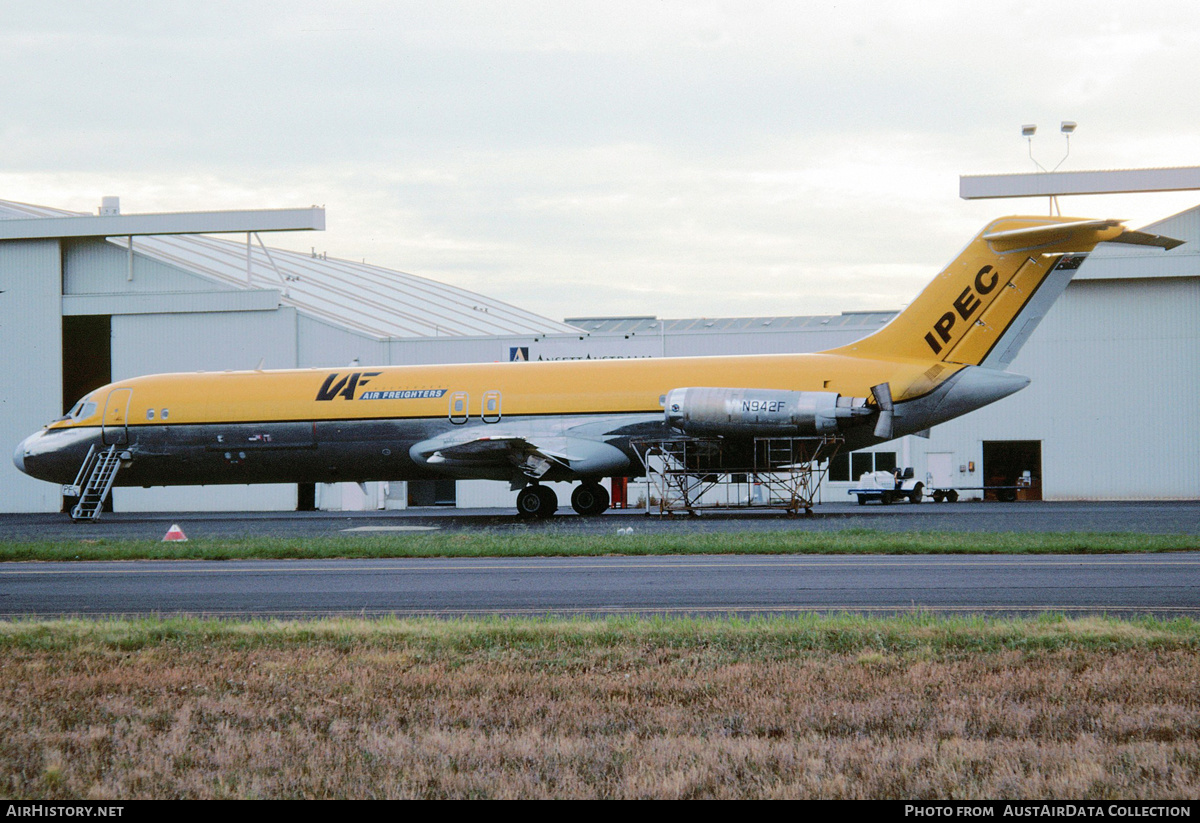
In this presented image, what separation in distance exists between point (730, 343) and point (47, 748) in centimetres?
3536

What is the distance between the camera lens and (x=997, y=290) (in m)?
24.2

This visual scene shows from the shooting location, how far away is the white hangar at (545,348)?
125 ft

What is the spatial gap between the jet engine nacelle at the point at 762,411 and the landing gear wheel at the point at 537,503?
4118mm

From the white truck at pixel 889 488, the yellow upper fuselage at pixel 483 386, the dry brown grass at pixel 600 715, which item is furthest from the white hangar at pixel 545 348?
the dry brown grass at pixel 600 715

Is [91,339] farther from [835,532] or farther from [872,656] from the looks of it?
[872,656]

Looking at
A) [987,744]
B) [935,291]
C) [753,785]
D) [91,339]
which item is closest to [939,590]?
[987,744]

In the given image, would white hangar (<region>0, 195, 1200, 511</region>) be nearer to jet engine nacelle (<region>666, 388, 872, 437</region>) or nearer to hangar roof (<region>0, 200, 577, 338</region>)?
hangar roof (<region>0, 200, 577, 338</region>)

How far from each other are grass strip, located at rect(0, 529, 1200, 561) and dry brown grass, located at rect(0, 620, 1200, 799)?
303 inches

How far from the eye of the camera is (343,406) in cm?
2781

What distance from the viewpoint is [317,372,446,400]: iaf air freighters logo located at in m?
27.7

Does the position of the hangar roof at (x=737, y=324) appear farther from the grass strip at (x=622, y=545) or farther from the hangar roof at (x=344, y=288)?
the grass strip at (x=622, y=545)

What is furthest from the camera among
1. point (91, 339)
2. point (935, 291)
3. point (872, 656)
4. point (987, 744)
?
point (91, 339)
